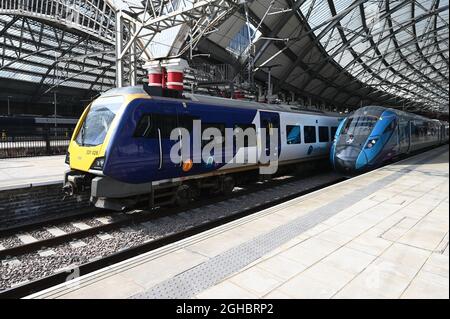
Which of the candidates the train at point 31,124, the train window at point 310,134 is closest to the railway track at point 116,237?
the train window at point 310,134

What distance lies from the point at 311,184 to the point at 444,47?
38.6m

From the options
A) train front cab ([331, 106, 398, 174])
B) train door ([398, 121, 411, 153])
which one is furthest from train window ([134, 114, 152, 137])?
train door ([398, 121, 411, 153])

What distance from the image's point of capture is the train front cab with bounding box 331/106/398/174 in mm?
12125

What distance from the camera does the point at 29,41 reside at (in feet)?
108

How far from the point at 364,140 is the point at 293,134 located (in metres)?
2.80

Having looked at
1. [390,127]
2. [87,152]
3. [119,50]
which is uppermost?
[119,50]

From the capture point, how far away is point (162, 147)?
7414mm

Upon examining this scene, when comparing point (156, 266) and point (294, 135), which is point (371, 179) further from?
point (156, 266)

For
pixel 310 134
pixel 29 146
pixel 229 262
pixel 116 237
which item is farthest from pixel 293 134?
pixel 29 146

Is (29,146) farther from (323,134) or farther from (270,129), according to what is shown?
(323,134)

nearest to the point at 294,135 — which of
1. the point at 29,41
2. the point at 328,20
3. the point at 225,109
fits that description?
the point at 225,109

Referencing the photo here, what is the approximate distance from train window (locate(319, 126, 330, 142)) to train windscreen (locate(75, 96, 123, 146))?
990 cm

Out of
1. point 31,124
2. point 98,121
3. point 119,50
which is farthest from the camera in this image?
point 31,124

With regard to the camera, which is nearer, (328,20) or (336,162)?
(336,162)
